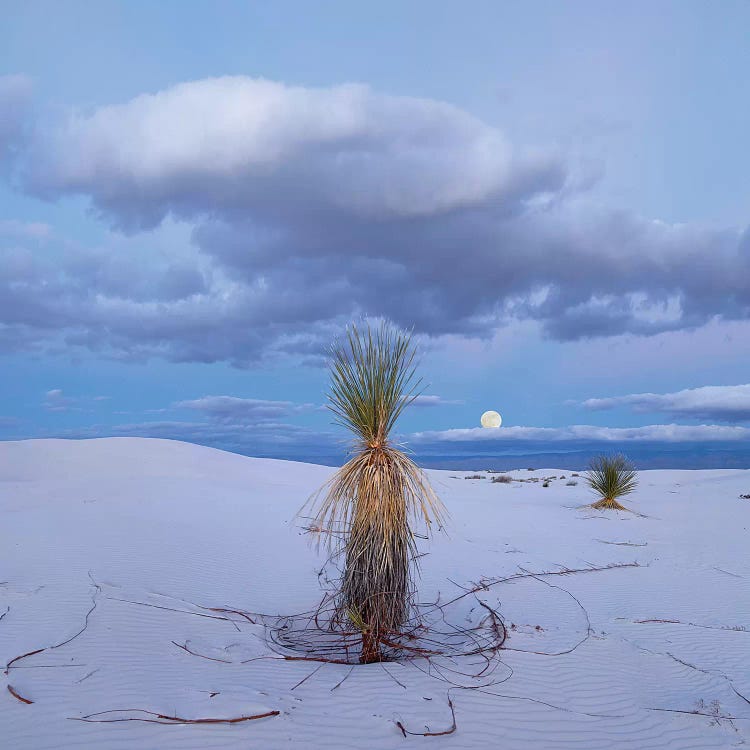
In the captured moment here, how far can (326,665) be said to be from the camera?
593 centimetres

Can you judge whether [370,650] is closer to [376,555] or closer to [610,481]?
[376,555]

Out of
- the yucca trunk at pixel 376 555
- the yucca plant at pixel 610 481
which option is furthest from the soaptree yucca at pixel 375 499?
the yucca plant at pixel 610 481

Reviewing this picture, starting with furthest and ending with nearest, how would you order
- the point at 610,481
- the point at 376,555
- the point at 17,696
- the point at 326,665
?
the point at 610,481 < the point at 376,555 < the point at 326,665 < the point at 17,696

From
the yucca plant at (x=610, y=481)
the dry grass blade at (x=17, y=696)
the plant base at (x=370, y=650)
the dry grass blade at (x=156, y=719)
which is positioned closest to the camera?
the dry grass blade at (x=156, y=719)

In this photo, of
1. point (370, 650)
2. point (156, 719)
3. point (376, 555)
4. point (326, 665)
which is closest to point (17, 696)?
point (156, 719)

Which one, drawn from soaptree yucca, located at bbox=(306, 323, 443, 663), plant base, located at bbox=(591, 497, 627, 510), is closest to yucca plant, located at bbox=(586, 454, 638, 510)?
plant base, located at bbox=(591, 497, 627, 510)

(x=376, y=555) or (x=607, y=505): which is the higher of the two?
(x=376, y=555)

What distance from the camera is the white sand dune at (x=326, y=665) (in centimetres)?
460

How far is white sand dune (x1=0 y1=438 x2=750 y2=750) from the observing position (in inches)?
181

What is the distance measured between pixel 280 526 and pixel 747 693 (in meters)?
11.2

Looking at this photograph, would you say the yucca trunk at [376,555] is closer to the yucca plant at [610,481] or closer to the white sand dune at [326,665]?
the white sand dune at [326,665]

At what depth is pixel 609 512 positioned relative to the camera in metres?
19.0

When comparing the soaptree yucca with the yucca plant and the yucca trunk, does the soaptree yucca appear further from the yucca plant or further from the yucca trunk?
the yucca plant

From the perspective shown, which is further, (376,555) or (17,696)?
(376,555)
